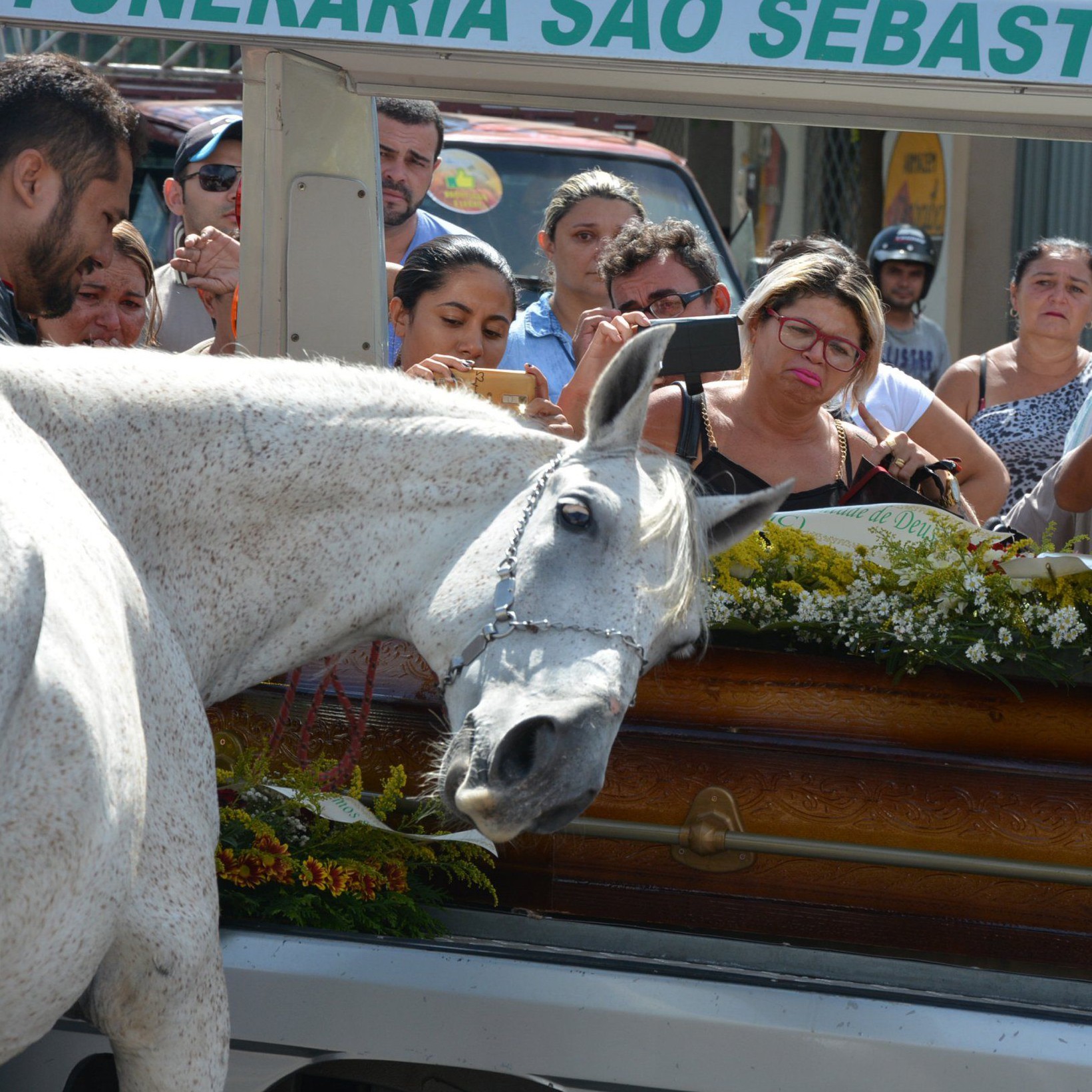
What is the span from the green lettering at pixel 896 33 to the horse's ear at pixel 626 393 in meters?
0.69

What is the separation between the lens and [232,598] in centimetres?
198

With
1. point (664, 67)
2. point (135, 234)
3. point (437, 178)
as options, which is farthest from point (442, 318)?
point (437, 178)

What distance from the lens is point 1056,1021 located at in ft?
7.48

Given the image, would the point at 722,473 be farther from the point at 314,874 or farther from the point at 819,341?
the point at 314,874

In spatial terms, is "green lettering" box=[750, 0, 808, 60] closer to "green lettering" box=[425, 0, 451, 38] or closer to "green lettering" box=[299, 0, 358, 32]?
"green lettering" box=[425, 0, 451, 38]

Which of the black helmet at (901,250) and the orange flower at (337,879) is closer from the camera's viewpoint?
the orange flower at (337,879)

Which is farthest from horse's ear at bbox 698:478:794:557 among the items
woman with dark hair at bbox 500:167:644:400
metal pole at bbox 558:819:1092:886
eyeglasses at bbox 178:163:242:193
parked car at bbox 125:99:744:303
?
parked car at bbox 125:99:744:303

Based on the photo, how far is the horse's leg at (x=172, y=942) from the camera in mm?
1729

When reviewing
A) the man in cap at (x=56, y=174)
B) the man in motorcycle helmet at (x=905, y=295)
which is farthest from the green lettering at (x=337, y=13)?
the man in motorcycle helmet at (x=905, y=295)

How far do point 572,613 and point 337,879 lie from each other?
88 cm

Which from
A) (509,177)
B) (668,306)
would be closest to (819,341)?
(668,306)

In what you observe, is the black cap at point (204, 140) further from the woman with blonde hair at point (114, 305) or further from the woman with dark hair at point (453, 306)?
the woman with dark hair at point (453, 306)

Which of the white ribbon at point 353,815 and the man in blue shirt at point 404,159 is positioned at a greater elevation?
the man in blue shirt at point 404,159

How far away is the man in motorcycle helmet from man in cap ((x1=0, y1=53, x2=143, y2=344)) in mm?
4446
